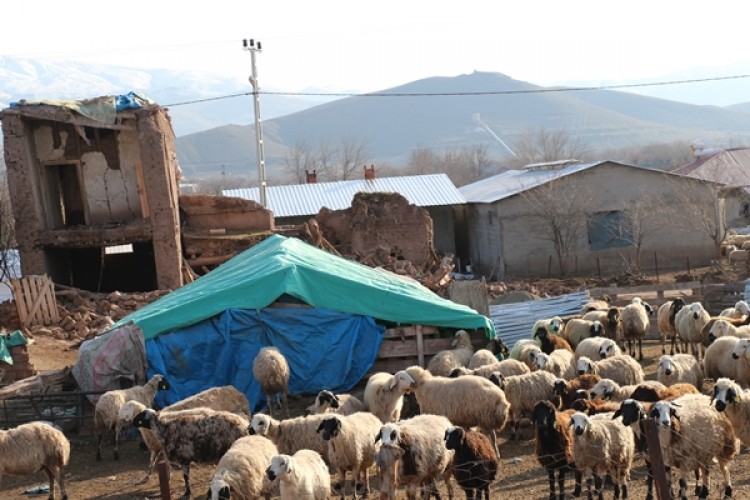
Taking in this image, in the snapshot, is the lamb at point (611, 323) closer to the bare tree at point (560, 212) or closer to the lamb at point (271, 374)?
the lamb at point (271, 374)

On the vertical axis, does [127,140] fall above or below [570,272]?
above

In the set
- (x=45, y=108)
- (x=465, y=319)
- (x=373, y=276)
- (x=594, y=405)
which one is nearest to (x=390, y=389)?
(x=594, y=405)

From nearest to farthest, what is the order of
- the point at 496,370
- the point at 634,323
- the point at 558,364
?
the point at 496,370, the point at 558,364, the point at 634,323

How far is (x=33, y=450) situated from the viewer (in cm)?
1284

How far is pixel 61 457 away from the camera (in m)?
13.0

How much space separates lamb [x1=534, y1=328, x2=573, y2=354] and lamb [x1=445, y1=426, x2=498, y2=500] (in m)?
7.19

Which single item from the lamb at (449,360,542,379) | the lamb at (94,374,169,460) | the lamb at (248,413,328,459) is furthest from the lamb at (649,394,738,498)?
the lamb at (94,374,169,460)

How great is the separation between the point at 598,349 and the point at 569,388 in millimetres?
3186

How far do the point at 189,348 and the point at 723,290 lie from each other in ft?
43.3

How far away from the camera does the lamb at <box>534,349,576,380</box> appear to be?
16031mm

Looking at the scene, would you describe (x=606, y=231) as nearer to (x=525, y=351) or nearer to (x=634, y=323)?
(x=634, y=323)

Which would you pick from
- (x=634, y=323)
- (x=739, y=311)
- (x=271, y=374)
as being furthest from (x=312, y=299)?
(x=739, y=311)

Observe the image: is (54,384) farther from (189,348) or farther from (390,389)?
(390,389)

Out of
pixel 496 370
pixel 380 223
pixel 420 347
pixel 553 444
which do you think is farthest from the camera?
pixel 380 223
